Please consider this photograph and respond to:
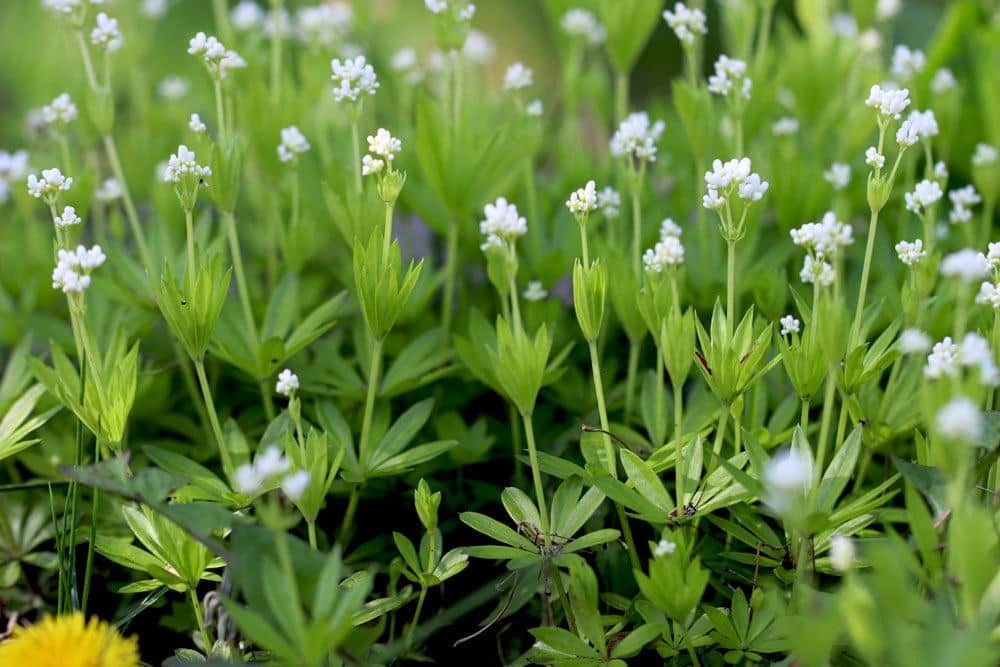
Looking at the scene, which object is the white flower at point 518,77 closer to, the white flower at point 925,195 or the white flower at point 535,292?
the white flower at point 535,292

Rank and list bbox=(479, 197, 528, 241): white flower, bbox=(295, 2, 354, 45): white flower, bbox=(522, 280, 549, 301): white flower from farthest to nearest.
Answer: bbox=(295, 2, 354, 45): white flower, bbox=(522, 280, 549, 301): white flower, bbox=(479, 197, 528, 241): white flower

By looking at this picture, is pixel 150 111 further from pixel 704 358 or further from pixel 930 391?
pixel 930 391

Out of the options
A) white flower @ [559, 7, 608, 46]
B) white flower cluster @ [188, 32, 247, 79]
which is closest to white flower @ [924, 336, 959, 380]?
white flower cluster @ [188, 32, 247, 79]

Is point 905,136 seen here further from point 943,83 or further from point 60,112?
point 60,112

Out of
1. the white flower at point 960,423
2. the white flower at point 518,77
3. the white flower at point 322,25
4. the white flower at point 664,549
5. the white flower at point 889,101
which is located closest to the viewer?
the white flower at point 960,423

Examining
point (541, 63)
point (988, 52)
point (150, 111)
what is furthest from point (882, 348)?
point (541, 63)

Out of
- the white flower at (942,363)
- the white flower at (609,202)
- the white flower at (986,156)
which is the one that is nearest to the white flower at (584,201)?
the white flower at (609,202)

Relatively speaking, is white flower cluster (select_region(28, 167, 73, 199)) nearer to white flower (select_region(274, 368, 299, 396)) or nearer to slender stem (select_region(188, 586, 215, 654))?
white flower (select_region(274, 368, 299, 396))

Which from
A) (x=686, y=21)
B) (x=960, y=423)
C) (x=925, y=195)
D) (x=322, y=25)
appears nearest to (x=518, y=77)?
(x=686, y=21)
